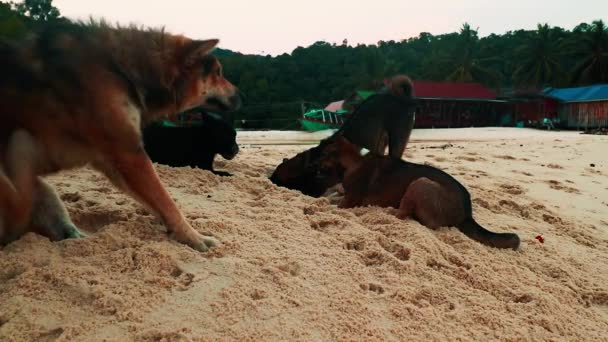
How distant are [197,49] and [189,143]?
391 centimetres

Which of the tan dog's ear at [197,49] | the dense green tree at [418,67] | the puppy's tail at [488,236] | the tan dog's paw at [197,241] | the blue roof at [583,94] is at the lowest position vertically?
the puppy's tail at [488,236]

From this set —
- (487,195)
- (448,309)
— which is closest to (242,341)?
(448,309)

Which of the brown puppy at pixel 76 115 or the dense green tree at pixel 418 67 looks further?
the dense green tree at pixel 418 67

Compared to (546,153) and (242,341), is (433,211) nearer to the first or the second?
(242,341)

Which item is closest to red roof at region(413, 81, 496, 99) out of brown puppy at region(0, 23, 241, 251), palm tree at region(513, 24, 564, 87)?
palm tree at region(513, 24, 564, 87)

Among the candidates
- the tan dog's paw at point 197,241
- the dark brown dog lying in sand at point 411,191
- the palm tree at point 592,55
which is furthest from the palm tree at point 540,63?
the tan dog's paw at point 197,241

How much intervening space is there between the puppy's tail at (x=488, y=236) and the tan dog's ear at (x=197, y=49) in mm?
2713

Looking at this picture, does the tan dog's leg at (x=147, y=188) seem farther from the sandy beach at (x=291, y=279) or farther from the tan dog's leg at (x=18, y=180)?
the tan dog's leg at (x=18, y=180)

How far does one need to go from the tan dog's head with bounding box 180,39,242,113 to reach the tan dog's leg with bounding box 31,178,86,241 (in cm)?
118

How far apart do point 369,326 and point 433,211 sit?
2088mm

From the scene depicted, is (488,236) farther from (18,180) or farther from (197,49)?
(18,180)

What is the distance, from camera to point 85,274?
2.65m

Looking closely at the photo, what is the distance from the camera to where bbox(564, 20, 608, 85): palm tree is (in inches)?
2080

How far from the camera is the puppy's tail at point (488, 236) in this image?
3904 millimetres
